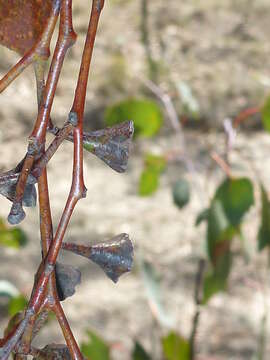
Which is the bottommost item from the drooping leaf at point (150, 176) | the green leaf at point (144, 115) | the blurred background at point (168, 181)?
the green leaf at point (144, 115)

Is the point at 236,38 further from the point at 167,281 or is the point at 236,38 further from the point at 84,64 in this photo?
the point at 84,64

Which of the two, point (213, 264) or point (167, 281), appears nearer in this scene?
point (213, 264)

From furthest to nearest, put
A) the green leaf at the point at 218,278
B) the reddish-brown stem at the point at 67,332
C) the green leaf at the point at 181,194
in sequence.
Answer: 1. the green leaf at the point at 181,194
2. the green leaf at the point at 218,278
3. the reddish-brown stem at the point at 67,332

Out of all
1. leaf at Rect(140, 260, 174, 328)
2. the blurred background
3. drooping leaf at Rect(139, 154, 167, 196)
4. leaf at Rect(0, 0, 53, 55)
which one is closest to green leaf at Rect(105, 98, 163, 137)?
the blurred background

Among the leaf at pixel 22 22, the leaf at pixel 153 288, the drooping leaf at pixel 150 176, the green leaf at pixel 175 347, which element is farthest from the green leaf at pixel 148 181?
the leaf at pixel 22 22

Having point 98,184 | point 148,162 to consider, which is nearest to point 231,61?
point 98,184

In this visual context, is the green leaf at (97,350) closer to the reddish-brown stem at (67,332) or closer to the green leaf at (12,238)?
the green leaf at (12,238)

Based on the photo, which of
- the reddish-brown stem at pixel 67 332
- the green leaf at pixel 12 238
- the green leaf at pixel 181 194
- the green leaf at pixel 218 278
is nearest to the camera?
the reddish-brown stem at pixel 67 332

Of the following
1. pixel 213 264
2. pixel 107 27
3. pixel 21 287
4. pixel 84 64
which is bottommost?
pixel 84 64
